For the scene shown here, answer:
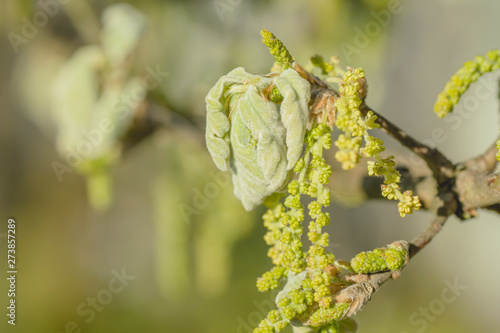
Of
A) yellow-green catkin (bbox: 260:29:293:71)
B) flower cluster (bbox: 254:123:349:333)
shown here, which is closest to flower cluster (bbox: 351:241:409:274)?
flower cluster (bbox: 254:123:349:333)

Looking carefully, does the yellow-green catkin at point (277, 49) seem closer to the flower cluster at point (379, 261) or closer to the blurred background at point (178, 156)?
the flower cluster at point (379, 261)

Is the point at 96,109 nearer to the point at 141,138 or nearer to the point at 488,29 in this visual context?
the point at 141,138

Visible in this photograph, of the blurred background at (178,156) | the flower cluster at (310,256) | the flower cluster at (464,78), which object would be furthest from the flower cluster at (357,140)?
the blurred background at (178,156)

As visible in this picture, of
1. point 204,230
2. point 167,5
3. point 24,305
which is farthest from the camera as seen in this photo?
point 24,305

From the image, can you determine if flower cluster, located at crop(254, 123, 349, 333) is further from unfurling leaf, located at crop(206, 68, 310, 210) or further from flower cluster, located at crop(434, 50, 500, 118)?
flower cluster, located at crop(434, 50, 500, 118)

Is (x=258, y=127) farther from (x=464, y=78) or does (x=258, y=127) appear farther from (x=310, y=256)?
(x=464, y=78)

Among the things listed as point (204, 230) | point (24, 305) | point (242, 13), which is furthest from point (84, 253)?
point (242, 13)
